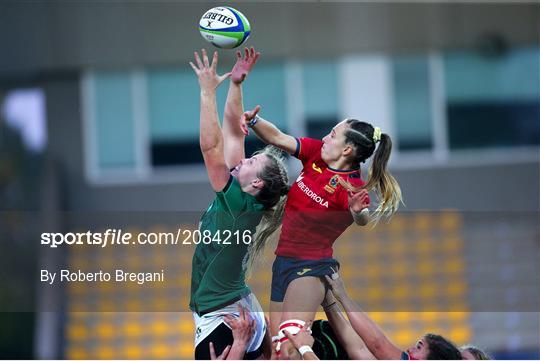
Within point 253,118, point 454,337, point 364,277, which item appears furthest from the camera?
point 454,337

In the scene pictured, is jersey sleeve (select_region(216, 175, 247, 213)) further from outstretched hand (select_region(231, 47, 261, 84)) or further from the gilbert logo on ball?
the gilbert logo on ball

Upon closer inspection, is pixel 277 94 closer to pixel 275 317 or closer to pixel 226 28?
pixel 226 28

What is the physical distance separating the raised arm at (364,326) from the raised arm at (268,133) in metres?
0.73

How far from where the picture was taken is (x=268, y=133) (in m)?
6.12

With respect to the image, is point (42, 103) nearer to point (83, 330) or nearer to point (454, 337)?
point (83, 330)

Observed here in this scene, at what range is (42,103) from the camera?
14.8m

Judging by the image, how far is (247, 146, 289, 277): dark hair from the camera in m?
6.23

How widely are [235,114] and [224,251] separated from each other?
0.73 m

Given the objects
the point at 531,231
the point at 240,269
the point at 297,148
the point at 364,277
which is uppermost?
the point at 297,148

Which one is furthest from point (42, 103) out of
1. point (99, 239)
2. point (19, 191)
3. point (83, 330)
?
point (99, 239)

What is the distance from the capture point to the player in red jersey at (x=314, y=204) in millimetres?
6141

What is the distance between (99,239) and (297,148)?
4.31 ft

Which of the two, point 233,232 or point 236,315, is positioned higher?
point 233,232

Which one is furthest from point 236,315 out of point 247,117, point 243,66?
point 243,66
